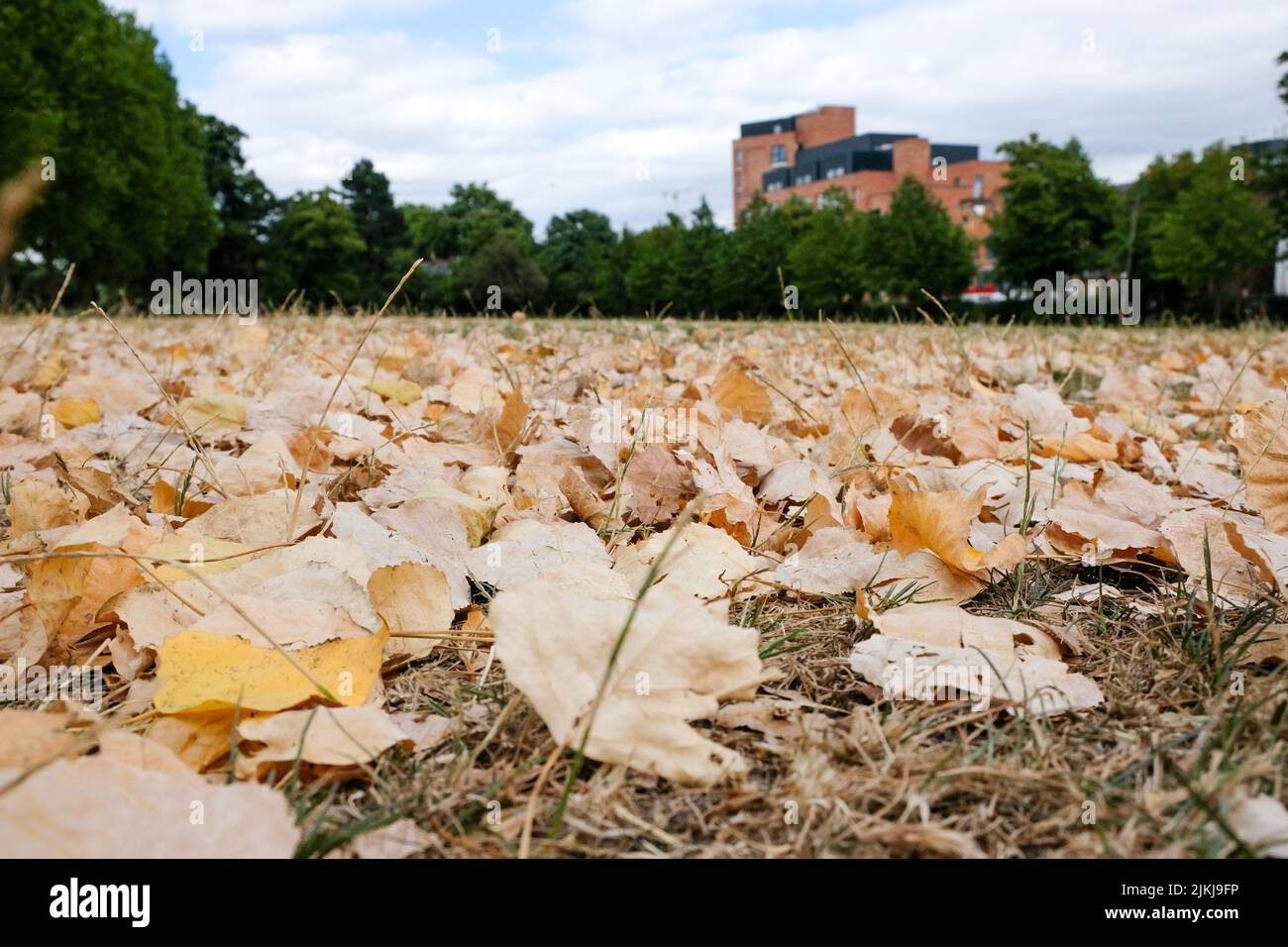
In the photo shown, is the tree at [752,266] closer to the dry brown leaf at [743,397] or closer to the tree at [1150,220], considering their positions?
the tree at [1150,220]

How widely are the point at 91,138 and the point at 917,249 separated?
2174 cm

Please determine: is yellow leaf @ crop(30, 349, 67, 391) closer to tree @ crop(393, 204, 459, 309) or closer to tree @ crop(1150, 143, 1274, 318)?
tree @ crop(1150, 143, 1274, 318)

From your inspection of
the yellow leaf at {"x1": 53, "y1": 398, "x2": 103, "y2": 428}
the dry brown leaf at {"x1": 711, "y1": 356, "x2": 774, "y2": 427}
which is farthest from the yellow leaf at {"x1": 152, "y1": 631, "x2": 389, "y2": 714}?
the yellow leaf at {"x1": 53, "y1": 398, "x2": 103, "y2": 428}

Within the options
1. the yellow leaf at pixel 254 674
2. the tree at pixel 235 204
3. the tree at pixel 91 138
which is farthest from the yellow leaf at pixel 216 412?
the tree at pixel 235 204

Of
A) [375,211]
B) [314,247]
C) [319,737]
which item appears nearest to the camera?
[319,737]

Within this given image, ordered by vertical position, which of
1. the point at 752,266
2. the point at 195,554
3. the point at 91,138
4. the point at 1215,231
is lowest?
the point at 195,554

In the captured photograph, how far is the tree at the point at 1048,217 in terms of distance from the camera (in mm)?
30734

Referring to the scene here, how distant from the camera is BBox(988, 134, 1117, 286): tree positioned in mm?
30734

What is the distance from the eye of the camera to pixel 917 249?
2816 centimetres

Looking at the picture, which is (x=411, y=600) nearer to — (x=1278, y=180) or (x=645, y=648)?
(x=645, y=648)

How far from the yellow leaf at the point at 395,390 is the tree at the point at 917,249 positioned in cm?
2680

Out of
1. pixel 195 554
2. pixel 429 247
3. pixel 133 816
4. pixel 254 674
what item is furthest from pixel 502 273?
pixel 133 816
